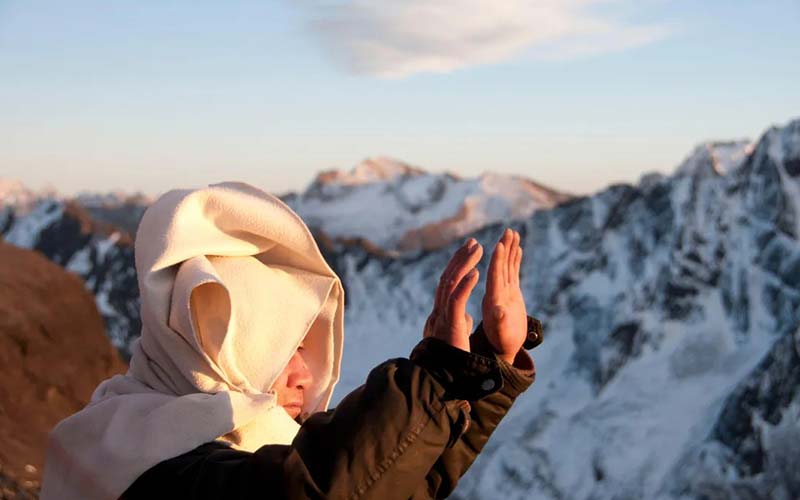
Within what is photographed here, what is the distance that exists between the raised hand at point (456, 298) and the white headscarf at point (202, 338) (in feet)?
1.42

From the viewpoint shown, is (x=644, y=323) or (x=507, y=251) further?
(x=644, y=323)

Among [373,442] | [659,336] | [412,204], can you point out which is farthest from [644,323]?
[373,442]

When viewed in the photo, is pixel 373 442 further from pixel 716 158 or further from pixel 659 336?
pixel 716 158

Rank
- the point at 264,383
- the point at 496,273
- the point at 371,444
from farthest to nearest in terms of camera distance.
A: 1. the point at 264,383
2. the point at 496,273
3. the point at 371,444

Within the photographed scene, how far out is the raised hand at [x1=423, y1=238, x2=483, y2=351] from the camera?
255 centimetres

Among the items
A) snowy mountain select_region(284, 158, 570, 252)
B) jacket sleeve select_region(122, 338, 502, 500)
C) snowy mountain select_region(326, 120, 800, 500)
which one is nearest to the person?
jacket sleeve select_region(122, 338, 502, 500)

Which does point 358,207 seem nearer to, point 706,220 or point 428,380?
point 706,220

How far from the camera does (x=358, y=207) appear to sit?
124 meters

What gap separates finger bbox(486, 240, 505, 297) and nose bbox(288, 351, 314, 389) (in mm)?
630

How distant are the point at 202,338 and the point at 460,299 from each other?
2.00ft

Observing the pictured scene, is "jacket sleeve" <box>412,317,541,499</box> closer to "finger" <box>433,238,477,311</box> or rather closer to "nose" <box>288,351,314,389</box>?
"finger" <box>433,238,477,311</box>

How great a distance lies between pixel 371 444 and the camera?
2365 mm

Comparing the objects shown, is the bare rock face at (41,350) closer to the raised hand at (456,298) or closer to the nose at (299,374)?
the nose at (299,374)

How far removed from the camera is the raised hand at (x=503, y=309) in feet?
8.71
